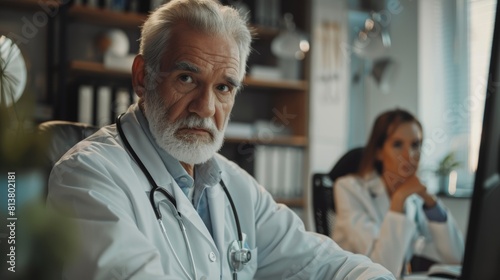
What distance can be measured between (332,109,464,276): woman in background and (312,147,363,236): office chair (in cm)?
4

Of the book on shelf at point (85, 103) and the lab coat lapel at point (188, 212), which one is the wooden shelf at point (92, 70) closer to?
the book on shelf at point (85, 103)

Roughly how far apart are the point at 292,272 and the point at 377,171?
1.08m

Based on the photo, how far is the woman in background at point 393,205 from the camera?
1862 millimetres

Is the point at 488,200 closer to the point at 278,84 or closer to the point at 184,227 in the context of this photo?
the point at 184,227

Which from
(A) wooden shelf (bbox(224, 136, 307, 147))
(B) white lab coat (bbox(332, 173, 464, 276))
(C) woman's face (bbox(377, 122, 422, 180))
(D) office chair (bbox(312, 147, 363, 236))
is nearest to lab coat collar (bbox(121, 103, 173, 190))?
(B) white lab coat (bbox(332, 173, 464, 276))

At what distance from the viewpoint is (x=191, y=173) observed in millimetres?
1269

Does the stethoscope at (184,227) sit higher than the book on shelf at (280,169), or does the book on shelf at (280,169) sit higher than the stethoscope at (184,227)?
the stethoscope at (184,227)

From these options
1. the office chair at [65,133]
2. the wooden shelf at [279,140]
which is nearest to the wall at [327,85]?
the wooden shelf at [279,140]

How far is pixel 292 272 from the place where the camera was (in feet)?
4.13

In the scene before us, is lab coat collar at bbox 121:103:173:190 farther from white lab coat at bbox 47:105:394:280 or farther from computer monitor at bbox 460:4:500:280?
computer monitor at bbox 460:4:500:280

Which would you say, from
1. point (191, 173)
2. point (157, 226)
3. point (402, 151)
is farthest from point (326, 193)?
point (157, 226)

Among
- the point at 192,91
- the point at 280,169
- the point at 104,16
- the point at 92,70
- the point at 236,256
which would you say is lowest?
the point at 280,169

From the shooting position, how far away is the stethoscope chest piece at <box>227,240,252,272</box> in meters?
1.18

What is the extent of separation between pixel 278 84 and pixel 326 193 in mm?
1277
